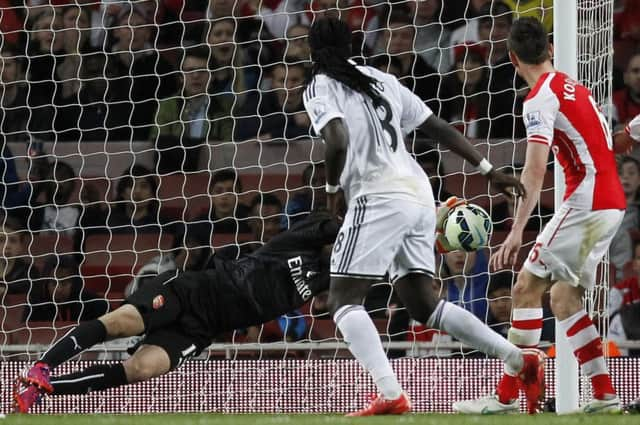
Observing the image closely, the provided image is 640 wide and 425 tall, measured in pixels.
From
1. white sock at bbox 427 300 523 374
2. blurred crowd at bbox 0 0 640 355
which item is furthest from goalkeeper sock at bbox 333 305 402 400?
blurred crowd at bbox 0 0 640 355

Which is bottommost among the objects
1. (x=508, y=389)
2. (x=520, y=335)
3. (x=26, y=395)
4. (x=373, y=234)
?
(x=26, y=395)

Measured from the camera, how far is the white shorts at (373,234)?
21.0 ft

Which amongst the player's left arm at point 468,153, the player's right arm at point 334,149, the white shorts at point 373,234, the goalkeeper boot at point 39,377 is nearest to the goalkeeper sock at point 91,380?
the goalkeeper boot at point 39,377

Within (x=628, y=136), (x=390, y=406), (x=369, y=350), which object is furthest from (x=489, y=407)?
(x=628, y=136)

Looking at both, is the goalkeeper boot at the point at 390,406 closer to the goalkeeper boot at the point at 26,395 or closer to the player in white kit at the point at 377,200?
the player in white kit at the point at 377,200

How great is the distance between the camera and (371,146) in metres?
6.52

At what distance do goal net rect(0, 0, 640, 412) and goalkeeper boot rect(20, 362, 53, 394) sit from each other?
5.48 ft

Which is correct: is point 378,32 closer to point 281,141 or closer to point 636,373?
point 281,141

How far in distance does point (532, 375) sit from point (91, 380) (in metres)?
2.29

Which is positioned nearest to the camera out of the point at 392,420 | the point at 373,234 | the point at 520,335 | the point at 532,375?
the point at 392,420

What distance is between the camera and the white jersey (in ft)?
21.3

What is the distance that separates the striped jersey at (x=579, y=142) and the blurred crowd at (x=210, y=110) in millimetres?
2461

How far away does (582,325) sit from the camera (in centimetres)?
670

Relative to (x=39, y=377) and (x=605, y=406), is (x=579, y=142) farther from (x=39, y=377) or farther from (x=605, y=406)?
(x=39, y=377)
